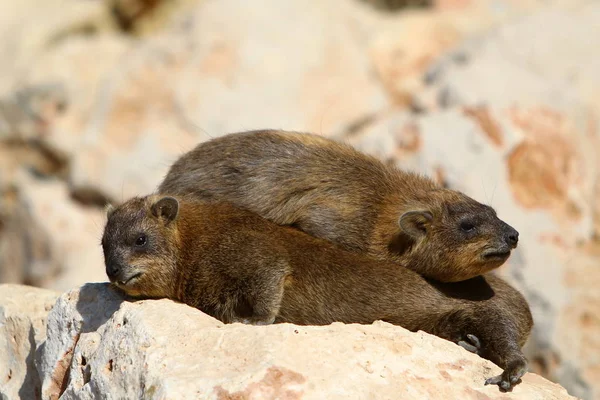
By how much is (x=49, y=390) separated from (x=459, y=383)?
139 inches

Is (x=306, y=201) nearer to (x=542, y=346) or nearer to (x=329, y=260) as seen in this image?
(x=329, y=260)

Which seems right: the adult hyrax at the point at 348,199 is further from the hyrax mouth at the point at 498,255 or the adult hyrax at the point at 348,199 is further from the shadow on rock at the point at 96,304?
the shadow on rock at the point at 96,304

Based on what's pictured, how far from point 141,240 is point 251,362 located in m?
2.07

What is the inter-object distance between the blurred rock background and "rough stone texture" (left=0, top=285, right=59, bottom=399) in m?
6.02

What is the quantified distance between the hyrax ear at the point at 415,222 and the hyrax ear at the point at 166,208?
2.13 m

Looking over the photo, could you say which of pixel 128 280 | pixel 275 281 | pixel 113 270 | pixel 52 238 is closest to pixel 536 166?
pixel 275 281

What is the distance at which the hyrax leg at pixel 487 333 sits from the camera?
8.59m

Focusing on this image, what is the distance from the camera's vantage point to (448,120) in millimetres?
14562

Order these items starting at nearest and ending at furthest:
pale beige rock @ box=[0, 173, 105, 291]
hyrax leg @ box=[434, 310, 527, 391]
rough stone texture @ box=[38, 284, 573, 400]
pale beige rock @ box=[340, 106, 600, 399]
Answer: rough stone texture @ box=[38, 284, 573, 400] → hyrax leg @ box=[434, 310, 527, 391] → pale beige rock @ box=[340, 106, 600, 399] → pale beige rock @ box=[0, 173, 105, 291]

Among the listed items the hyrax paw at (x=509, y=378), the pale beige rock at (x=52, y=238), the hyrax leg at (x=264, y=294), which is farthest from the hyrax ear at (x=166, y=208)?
the pale beige rock at (x=52, y=238)

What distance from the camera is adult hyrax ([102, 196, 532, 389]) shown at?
8.76 meters

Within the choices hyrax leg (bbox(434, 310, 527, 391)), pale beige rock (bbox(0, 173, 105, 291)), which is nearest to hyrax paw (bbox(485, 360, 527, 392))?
hyrax leg (bbox(434, 310, 527, 391))

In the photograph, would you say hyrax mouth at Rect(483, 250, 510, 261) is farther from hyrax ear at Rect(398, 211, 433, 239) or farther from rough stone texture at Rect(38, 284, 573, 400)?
rough stone texture at Rect(38, 284, 573, 400)

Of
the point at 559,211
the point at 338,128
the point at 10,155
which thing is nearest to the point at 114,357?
the point at 559,211
